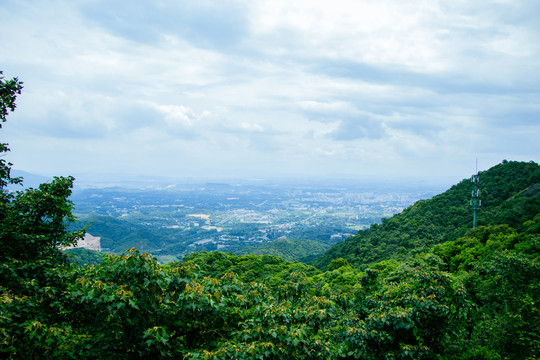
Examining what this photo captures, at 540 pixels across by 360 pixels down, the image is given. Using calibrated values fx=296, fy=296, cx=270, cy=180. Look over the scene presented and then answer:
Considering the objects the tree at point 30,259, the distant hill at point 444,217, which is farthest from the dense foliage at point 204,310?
the distant hill at point 444,217

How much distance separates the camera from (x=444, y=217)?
Answer: 1256 inches

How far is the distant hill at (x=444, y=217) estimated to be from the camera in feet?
87.3

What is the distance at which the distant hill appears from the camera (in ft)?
87.3

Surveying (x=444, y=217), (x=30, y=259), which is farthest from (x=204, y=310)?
(x=444, y=217)

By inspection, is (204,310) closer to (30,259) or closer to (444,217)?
(30,259)

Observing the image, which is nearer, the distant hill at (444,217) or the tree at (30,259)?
the tree at (30,259)

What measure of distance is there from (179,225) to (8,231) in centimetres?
9970

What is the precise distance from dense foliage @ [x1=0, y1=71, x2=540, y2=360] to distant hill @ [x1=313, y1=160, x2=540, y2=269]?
18.9 metres

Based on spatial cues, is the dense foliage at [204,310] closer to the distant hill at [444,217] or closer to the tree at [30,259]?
the tree at [30,259]

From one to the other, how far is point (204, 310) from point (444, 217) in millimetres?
33988

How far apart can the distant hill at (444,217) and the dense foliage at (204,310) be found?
1889cm

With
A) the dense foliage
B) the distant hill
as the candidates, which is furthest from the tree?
the distant hill

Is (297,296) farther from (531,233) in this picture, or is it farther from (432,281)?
(531,233)

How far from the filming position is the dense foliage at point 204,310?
13.5 ft
